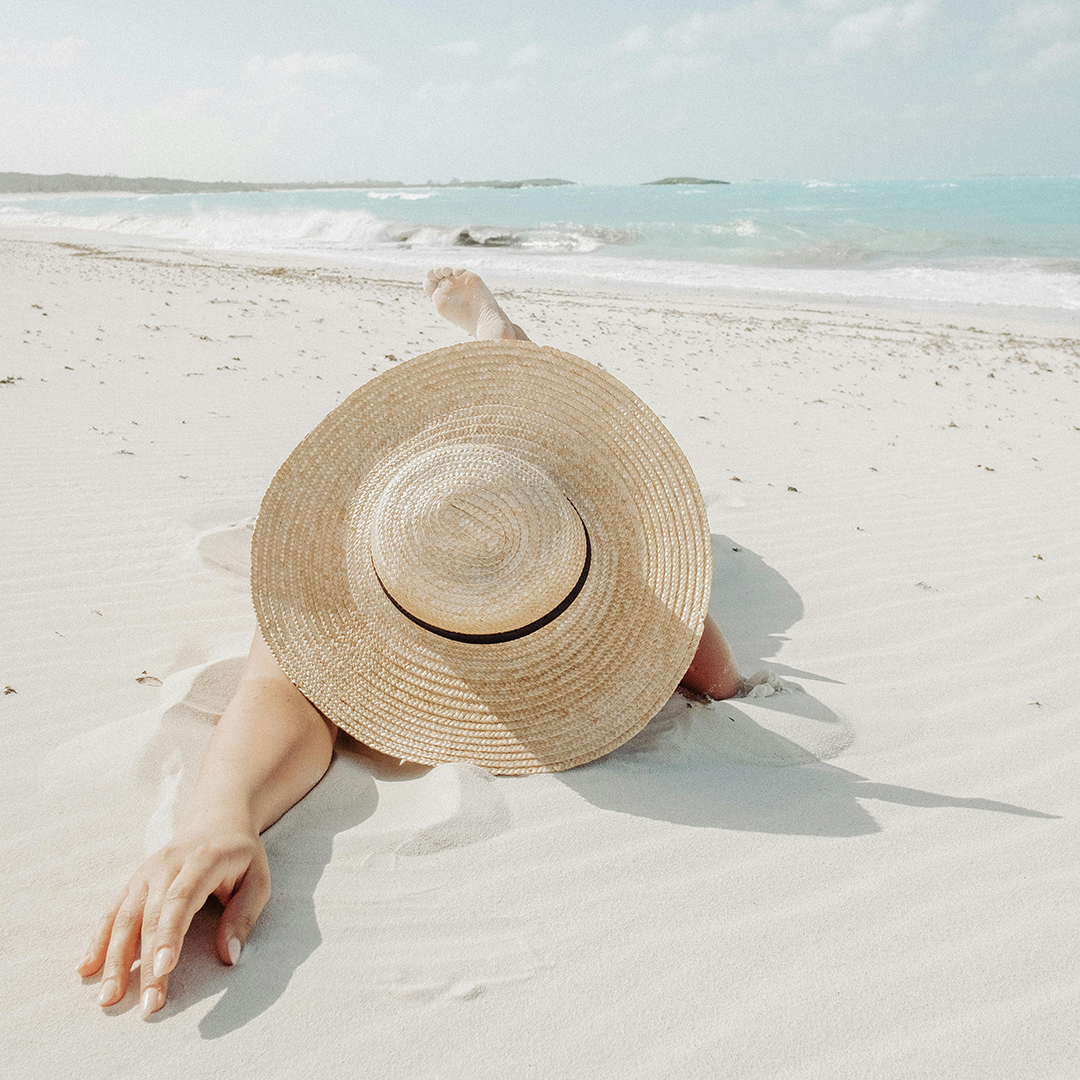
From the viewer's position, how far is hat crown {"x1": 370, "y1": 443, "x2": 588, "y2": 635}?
1745 millimetres

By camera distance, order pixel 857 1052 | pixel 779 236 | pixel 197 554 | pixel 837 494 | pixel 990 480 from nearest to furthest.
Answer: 1. pixel 857 1052
2. pixel 197 554
3. pixel 837 494
4. pixel 990 480
5. pixel 779 236

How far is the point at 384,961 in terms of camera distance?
1488 millimetres

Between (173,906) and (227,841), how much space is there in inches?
6.5

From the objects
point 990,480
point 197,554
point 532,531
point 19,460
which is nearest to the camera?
point 532,531

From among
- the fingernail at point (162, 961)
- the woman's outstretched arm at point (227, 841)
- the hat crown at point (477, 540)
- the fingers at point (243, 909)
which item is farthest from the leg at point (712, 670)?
the fingernail at point (162, 961)

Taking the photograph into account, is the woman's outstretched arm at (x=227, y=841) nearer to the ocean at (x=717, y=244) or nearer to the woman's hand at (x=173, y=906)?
the woman's hand at (x=173, y=906)

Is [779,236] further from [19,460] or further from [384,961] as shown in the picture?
[384,961]

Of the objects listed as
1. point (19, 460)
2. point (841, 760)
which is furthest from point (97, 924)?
point (19, 460)

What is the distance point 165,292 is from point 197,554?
8.51 meters

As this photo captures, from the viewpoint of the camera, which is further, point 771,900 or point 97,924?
point 771,900

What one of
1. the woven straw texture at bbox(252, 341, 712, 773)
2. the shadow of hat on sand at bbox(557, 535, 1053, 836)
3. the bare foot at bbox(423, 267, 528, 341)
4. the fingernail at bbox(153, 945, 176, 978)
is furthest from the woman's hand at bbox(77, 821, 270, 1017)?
the bare foot at bbox(423, 267, 528, 341)

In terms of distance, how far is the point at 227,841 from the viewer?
1.54 m

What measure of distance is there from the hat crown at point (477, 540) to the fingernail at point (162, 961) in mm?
782

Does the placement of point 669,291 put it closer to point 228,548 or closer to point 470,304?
point 470,304
